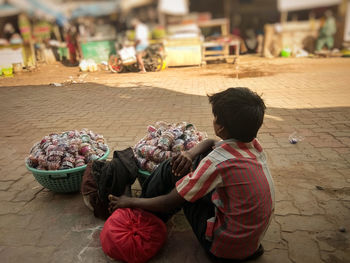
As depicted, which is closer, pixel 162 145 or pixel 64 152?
pixel 162 145

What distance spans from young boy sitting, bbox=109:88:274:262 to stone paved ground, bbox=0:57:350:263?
0.30 metres

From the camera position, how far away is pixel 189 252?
172cm

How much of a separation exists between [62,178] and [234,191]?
4.73 ft

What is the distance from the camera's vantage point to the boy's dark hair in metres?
1.29

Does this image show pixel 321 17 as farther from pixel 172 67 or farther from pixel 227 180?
pixel 172 67

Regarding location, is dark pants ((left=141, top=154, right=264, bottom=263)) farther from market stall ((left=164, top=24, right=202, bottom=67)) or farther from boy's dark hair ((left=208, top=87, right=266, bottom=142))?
market stall ((left=164, top=24, right=202, bottom=67))

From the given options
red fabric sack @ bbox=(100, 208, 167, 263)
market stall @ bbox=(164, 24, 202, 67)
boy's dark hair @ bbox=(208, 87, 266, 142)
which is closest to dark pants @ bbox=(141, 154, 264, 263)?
red fabric sack @ bbox=(100, 208, 167, 263)

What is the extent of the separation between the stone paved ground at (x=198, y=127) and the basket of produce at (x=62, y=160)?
0.18 metres

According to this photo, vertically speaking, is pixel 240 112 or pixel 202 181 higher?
pixel 240 112

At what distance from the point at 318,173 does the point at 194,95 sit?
11.8 ft

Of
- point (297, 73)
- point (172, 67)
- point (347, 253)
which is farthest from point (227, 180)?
point (172, 67)

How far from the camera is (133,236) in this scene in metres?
1.61

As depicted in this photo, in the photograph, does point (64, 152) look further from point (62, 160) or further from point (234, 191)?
point (234, 191)

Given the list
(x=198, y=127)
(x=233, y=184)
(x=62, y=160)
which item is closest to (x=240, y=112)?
(x=233, y=184)
